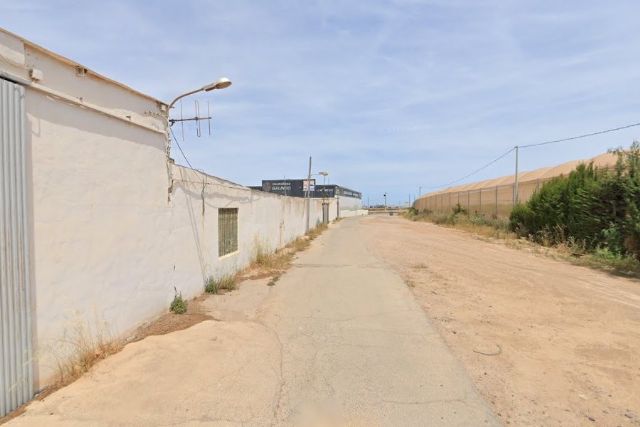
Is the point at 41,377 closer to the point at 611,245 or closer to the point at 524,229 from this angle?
the point at 611,245

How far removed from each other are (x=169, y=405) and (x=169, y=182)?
13.0ft

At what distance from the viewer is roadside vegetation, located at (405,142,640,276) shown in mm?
12680

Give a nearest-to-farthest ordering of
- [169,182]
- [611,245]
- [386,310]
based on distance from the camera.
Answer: [169,182], [386,310], [611,245]

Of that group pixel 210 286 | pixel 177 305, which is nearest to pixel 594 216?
pixel 210 286

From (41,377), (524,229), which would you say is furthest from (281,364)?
(524,229)

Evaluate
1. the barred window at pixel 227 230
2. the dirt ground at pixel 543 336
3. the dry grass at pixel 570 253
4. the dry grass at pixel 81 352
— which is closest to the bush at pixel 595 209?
the dry grass at pixel 570 253

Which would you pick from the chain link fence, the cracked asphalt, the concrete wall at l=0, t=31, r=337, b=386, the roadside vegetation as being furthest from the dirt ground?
the chain link fence

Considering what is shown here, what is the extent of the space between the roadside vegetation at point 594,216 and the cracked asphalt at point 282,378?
31.0ft

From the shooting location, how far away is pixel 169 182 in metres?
6.88

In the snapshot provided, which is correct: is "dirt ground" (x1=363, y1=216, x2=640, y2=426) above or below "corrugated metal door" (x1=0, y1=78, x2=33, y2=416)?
below

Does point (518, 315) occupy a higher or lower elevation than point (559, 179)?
lower

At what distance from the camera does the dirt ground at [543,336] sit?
3.95 m

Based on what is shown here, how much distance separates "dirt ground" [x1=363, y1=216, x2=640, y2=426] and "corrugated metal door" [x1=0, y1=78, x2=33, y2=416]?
13.9 feet

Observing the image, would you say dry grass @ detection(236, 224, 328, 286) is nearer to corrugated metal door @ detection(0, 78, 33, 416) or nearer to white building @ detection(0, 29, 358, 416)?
white building @ detection(0, 29, 358, 416)
